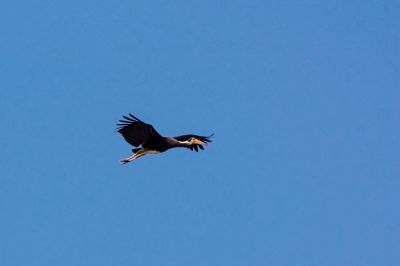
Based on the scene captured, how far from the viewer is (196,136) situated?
7669 cm

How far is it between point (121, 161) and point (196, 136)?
3.60 meters

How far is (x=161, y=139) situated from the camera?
7425 cm

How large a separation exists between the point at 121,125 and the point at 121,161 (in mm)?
1586

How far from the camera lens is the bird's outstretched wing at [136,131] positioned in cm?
7306

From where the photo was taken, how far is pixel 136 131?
241 feet

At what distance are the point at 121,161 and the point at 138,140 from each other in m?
0.95

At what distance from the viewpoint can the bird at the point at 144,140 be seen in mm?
73131

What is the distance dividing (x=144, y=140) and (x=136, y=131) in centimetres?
63

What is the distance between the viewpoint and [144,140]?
73938 millimetres

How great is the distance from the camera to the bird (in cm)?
7313

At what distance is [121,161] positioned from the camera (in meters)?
74.2

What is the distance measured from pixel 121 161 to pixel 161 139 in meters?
1.50

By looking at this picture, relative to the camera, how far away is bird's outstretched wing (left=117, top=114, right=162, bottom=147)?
240ft
